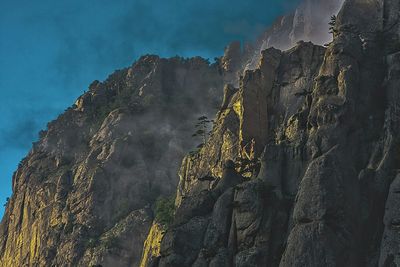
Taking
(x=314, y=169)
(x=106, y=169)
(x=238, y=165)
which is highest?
(x=106, y=169)

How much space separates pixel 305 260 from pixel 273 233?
999 cm

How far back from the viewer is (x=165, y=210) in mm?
129625

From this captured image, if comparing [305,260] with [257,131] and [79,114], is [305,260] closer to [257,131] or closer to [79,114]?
[257,131]

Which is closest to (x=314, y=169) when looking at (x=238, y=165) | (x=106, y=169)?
(x=238, y=165)

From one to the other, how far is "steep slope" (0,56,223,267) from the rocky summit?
0.38 m

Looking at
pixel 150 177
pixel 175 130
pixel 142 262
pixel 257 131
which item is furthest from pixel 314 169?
pixel 175 130

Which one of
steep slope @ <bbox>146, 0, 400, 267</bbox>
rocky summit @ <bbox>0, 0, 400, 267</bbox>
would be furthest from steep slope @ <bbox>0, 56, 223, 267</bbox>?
steep slope @ <bbox>146, 0, 400, 267</bbox>

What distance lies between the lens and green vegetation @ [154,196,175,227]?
121812 millimetres

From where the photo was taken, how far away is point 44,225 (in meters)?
152

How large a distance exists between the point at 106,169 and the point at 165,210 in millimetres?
28490

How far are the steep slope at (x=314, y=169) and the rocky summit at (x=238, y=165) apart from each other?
0.59 ft

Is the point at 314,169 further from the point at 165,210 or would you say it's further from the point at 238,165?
the point at 165,210

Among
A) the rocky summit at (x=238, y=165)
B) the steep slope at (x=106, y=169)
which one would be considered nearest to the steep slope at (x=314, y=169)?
the rocky summit at (x=238, y=165)

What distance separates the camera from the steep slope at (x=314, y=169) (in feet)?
221
